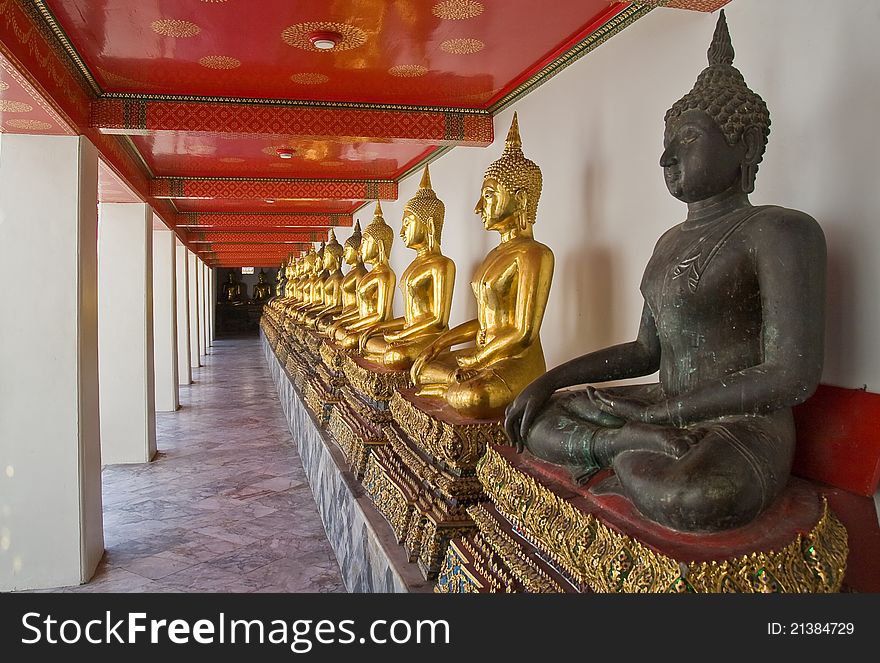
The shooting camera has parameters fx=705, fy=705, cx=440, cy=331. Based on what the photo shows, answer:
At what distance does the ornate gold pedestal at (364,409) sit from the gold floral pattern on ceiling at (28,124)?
2.08 metres

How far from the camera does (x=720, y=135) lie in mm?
1766

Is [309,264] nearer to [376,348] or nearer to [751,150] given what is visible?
[376,348]

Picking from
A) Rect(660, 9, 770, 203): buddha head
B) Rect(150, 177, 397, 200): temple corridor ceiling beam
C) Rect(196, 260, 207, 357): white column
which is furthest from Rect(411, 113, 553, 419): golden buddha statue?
Rect(196, 260, 207, 357): white column

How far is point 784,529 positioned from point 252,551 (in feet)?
11.3

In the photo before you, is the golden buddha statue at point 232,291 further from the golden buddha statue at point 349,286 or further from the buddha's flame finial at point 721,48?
the buddha's flame finial at point 721,48

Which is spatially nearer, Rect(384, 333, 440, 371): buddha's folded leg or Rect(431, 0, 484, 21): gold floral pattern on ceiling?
Rect(431, 0, 484, 21): gold floral pattern on ceiling

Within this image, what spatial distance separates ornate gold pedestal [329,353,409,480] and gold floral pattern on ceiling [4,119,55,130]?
2.08 meters

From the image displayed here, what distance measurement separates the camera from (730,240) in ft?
5.62

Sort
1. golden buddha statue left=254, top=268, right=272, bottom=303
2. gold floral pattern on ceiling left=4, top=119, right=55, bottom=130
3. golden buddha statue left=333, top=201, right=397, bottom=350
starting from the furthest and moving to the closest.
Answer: golden buddha statue left=254, top=268, right=272, bottom=303, golden buddha statue left=333, top=201, right=397, bottom=350, gold floral pattern on ceiling left=4, top=119, right=55, bottom=130

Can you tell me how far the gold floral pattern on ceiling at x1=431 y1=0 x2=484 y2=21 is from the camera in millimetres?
2940

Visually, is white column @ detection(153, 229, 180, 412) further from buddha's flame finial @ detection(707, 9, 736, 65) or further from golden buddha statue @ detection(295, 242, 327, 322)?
buddha's flame finial @ detection(707, 9, 736, 65)

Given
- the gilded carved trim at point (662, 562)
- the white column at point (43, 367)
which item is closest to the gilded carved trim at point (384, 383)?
the white column at point (43, 367)

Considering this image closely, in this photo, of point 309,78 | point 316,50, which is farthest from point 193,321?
point 316,50

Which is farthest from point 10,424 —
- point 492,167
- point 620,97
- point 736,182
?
point 736,182
